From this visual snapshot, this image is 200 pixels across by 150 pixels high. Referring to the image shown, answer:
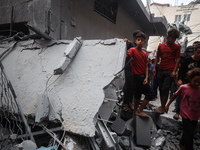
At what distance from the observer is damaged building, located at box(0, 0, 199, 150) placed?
1.44 m

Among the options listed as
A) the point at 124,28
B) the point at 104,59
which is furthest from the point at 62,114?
the point at 124,28

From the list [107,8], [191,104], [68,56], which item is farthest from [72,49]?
[107,8]

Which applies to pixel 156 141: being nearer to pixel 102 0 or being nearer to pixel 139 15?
pixel 102 0

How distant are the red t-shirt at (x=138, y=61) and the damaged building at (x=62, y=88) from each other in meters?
0.39

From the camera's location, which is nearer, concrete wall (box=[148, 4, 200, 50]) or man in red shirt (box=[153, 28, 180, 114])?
man in red shirt (box=[153, 28, 180, 114])

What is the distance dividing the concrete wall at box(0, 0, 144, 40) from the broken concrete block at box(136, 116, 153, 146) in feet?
8.83

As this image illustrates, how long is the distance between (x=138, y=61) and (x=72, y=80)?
4.09 ft

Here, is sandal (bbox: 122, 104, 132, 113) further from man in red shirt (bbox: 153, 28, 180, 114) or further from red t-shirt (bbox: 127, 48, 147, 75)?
red t-shirt (bbox: 127, 48, 147, 75)

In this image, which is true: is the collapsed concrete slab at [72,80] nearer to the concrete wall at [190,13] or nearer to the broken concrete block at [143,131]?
the broken concrete block at [143,131]

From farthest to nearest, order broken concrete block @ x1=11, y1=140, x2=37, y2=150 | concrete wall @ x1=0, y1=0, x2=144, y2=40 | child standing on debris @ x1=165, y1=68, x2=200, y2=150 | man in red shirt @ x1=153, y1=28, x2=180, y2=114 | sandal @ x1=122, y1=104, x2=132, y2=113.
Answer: concrete wall @ x1=0, y1=0, x2=144, y2=40 < sandal @ x1=122, y1=104, x2=132, y2=113 < man in red shirt @ x1=153, y1=28, x2=180, y2=114 < child standing on debris @ x1=165, y1=68, x2=200, y2=150 < broken concrete block @ x1=11, y1=140, x2=37, y2=150

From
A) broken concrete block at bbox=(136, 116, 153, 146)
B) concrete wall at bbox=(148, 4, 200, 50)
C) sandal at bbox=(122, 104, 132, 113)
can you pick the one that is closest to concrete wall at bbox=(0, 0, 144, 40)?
sandal at bbox=(122, 104, 132, 113)

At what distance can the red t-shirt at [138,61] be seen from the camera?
230cm

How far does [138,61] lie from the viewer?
2330mm

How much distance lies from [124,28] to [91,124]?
649 cm
